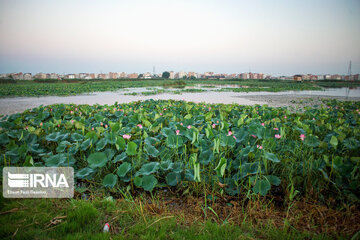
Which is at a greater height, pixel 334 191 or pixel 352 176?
pixel 352 176

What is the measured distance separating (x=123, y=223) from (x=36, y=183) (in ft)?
3.35

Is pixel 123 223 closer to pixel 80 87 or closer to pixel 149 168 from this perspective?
pixel 149 168

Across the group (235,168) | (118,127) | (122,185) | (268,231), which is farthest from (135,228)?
(118,127)

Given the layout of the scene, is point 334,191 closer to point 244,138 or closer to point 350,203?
point 350,203

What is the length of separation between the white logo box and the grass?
82mm

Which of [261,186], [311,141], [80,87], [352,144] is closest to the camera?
[261,186]

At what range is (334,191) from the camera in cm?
173

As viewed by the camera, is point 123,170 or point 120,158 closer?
point 123,170

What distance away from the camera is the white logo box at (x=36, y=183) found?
175cm

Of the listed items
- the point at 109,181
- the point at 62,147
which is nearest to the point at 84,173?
A: the point at 109,181

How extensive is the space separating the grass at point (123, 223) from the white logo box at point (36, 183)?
0.27ft

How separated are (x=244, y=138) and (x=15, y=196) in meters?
2.46

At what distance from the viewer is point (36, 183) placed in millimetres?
1851

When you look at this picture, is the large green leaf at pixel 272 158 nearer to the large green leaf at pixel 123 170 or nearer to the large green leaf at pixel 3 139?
the large green leaf at pixel 123 170
